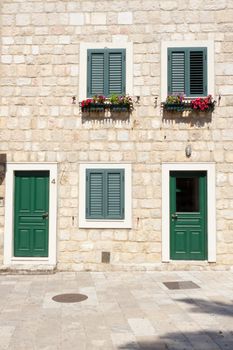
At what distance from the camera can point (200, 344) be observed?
4.80m

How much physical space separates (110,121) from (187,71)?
97.4 inches

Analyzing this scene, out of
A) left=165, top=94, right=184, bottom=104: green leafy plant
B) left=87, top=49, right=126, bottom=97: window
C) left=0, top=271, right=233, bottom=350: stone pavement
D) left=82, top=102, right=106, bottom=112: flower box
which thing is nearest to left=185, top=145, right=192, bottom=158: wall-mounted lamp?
left=165, top=94, right=184, bottom=104: green leafy plant

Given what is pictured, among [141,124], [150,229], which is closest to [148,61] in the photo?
[141,124]

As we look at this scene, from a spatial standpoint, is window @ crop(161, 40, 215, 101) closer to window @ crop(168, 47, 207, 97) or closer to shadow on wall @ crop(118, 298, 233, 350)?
window @ crop(168, 47, 207, 97)

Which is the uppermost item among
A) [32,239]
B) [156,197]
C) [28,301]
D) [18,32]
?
[18,32]

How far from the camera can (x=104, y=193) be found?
9914mm

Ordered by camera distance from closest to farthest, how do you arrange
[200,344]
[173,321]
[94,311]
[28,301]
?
[200,344] → [173,321] → [94,311] → [28,301]

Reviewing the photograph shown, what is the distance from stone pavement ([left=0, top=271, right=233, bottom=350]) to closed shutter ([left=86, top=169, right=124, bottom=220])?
175 cm

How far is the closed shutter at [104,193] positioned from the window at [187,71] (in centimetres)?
276

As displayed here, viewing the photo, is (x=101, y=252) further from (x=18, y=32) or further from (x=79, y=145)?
(x=18, y=32)

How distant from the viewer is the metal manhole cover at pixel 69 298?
22.5ft

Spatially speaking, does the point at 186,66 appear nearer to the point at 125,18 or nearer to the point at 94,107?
the point at 125,18

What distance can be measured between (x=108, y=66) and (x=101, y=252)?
500 cm

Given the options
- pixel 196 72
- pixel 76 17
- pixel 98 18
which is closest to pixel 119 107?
pixel 196 72
